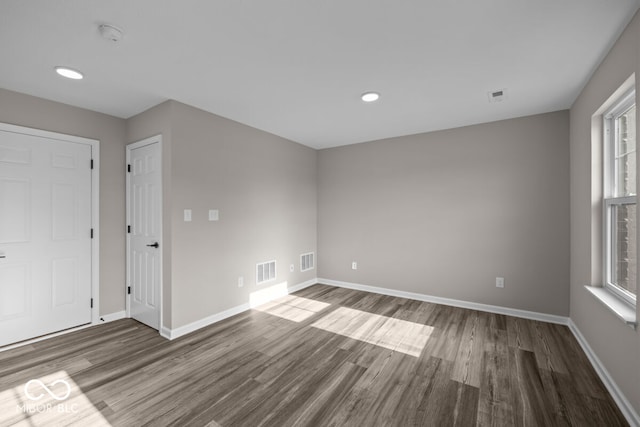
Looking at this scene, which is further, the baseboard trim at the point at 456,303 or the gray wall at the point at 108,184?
the baseboard trim at the point at 456,303

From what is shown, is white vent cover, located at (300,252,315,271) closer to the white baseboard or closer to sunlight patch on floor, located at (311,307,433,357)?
sunlight patch on floor, located at (311,307,433,357)

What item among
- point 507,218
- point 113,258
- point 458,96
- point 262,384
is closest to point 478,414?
point 262,384

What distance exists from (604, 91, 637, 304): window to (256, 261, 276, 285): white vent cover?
3664mm

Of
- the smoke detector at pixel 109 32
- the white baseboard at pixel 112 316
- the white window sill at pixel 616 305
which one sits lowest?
the white baseboard at pixel 112 316

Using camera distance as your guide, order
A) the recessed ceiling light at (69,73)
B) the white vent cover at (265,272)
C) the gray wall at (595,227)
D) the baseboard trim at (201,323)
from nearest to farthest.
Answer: the gray wall at (595,227), the recessed ceiling light at (69,73), the baseboard trim at (201,323), the white vent cover at (265,272)

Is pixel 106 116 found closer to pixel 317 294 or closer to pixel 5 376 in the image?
pixel 5 376

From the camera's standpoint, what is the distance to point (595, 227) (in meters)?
2.44

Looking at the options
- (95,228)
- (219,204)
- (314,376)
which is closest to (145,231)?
(95,228)

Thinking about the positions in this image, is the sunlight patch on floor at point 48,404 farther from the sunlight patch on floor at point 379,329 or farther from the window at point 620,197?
the window at point 620,197

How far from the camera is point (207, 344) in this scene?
2.80 metres

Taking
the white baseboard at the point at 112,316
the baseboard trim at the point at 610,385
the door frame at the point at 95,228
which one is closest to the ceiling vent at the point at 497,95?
the baseboard trim at the point at 610,385

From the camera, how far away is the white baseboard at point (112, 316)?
131 inches

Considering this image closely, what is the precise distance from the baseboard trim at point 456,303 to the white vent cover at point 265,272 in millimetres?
1244

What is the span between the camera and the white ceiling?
165cm
